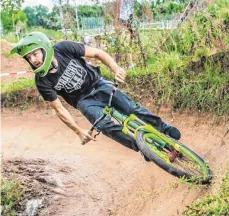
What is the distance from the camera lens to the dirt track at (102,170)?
5223 millimetres

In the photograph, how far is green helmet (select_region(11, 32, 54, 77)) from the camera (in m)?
4.60

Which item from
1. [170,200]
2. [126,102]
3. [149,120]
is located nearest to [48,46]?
[126,102]

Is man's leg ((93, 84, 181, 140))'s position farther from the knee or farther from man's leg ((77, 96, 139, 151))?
the knee

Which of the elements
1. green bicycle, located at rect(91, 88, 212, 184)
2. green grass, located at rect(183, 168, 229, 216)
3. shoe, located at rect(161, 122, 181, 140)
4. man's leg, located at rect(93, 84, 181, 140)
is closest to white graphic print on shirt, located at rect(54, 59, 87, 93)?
man's leg, located at rect(93, 84, 181, 140)

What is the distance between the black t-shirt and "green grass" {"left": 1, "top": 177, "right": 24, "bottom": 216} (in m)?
2.03

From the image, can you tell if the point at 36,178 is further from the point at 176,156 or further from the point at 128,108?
the point at 176,156

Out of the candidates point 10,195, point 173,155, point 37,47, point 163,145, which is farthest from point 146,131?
point 10,195

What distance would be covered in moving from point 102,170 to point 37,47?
261 cm

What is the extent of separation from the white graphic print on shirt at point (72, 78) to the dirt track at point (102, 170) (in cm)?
159

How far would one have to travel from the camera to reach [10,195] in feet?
20.5

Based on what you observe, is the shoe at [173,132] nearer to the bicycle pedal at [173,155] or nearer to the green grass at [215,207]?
the bicycle pedal at [173,155]

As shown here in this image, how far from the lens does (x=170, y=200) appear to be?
16.2 ft

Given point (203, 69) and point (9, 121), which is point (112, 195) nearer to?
point (203, 69)

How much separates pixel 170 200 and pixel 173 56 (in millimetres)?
3447
